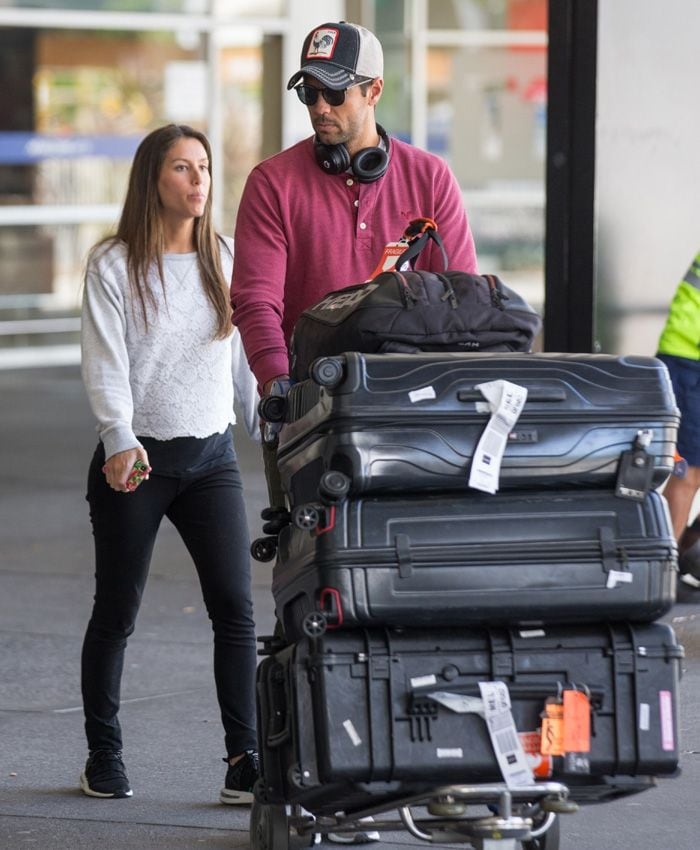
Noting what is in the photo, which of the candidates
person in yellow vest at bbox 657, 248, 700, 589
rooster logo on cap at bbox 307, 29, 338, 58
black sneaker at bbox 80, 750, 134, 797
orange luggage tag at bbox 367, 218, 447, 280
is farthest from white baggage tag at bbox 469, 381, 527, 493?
person in yellow vest at bbox 657, 248, 700, 589

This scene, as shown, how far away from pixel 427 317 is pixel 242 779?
1.81 m

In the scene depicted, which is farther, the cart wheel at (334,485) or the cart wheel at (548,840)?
the cart wheel at (548,840)

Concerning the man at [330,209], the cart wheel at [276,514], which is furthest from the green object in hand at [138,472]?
the cart wheel at [276,514]

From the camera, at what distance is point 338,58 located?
13.6ft

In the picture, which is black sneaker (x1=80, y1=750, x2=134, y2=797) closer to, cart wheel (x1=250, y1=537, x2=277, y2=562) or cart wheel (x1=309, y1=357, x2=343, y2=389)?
cart wheel (x1=250, y1=537, x2=277, y2=562)

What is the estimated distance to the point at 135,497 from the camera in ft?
15.7

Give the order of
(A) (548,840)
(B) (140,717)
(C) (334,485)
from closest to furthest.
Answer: (C) (334,485), (A) (548,840), (B) (140,717)

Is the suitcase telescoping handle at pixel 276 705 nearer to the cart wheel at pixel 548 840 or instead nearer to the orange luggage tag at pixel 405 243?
the cart wheel at pixel 548 840

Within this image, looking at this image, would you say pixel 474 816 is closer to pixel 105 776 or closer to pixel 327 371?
pixel 327 371

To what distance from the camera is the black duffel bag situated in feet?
11.8

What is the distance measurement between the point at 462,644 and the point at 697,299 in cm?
382

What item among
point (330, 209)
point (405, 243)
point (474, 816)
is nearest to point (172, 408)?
point (330, 209)

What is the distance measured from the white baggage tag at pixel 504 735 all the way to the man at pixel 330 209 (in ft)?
3.68

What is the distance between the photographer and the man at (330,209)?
13.9 feet
